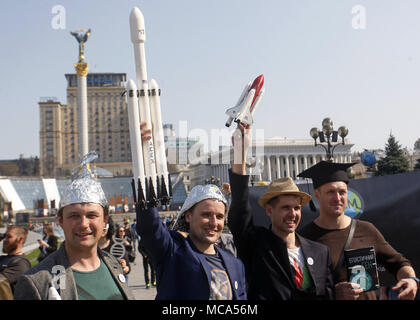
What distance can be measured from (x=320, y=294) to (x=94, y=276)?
5.91 feet

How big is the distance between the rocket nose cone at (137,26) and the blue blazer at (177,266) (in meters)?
3.70

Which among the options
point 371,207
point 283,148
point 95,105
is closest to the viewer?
point 371,207

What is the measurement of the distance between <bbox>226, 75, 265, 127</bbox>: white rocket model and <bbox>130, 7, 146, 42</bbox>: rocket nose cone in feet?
8.06

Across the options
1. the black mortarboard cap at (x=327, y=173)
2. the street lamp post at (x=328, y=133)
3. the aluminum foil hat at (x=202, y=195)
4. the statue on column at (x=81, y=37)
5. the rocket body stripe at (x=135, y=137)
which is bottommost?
the aluminum foil hat at (x=202, y=195)

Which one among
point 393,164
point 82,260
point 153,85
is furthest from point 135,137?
point 393,164

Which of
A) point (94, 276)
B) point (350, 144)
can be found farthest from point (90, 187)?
point (350, 144)

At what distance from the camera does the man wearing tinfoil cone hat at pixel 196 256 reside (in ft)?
9.92

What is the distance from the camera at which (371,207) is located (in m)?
6.51

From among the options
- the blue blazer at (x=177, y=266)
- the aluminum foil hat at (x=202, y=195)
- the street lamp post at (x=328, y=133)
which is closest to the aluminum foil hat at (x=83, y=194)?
the blue blazer at (x=177, y=266)

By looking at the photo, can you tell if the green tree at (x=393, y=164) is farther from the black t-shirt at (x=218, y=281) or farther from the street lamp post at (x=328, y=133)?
the black t-shirt at (x=218, y=281)

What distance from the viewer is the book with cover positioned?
342 cm

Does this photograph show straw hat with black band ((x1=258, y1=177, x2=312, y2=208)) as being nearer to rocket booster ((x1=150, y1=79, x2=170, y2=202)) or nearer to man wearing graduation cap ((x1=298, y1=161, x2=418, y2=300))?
man wearing graduation cap ((x1=298, y1=161, x2=418, y2=300))

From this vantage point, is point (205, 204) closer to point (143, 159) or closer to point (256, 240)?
point (256, 240)
